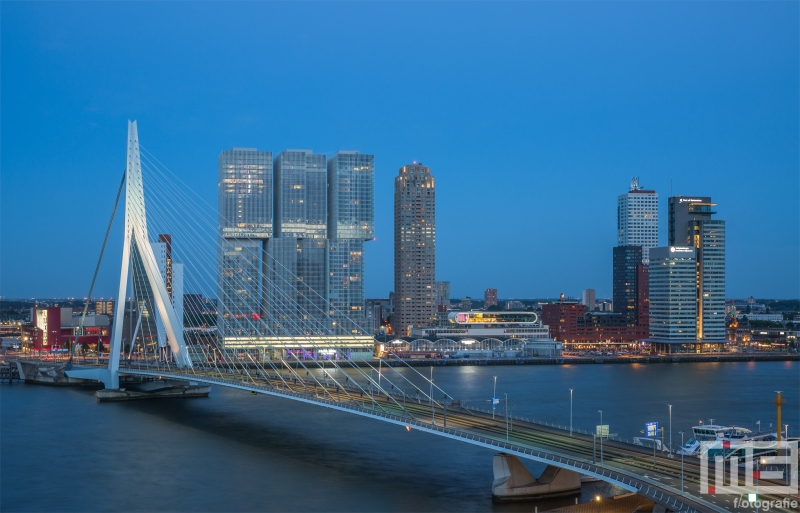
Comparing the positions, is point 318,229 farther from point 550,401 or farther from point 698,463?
point 698,463

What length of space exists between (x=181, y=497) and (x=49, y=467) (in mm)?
3688

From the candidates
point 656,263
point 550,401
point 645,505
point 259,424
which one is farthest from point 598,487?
point 656,263

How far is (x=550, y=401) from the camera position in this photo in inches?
990

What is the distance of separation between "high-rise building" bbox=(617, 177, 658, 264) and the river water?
64.4 metres

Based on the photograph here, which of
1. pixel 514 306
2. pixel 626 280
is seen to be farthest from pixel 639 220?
pixel 514 306

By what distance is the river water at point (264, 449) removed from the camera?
1289cm

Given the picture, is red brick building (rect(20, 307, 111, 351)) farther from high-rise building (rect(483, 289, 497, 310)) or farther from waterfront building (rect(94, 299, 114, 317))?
high-rise building (rect(483, 289, 497, 310))

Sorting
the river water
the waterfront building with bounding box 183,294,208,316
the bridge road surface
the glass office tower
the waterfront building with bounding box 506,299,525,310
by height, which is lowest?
the river water

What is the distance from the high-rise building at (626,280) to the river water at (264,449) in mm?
36198

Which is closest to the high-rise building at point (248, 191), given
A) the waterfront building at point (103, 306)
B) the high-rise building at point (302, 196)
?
the high-rise building at point (302, 196)

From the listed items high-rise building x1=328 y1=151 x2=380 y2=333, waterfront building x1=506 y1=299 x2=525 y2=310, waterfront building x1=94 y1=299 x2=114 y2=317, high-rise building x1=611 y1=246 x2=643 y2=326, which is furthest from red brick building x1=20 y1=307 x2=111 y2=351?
waterfront building x1=506 y1=299 x2=525 y2=310

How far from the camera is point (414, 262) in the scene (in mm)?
60906

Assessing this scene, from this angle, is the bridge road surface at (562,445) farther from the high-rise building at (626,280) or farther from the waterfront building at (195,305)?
the high-rise building at (626,280)

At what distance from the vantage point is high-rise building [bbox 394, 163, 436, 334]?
2384 inches
